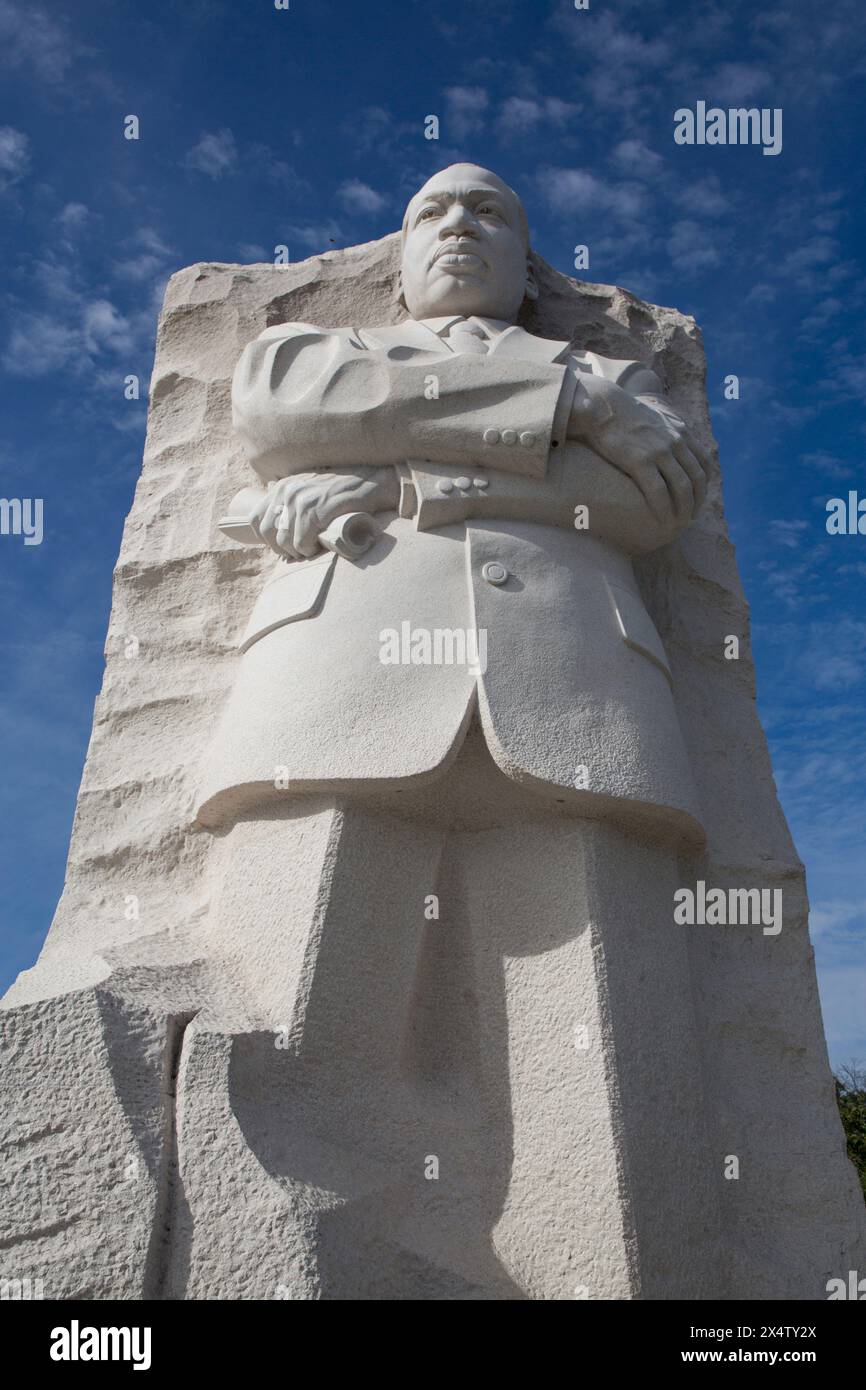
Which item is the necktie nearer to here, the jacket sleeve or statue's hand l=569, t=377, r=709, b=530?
the jacket sleeve

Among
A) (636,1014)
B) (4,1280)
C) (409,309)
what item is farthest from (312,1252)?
(409,309)

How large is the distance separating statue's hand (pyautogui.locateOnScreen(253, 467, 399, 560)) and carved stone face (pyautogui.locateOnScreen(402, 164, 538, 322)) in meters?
0.86

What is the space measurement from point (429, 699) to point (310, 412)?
962 mm

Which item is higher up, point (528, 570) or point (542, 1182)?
point (528, 570)

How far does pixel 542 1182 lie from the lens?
3.24 metres

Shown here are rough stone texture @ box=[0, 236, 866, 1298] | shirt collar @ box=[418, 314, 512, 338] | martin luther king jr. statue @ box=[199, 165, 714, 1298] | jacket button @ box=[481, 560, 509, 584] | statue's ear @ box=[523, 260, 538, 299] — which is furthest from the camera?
statue's ear @ box=[523, 260, 538, 299]

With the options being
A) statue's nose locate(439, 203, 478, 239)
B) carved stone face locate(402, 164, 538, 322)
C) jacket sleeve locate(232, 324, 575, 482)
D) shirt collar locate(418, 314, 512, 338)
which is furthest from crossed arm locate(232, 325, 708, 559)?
statue's nose locate(439, 203, 478, 239)

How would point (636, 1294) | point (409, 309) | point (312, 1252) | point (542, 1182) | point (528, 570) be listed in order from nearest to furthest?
point (312, 1252)
point (636, 1294)
point (542, 1182)
point (528, 570)
point (409, 309)

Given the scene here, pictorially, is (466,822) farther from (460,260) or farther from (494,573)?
(460,260)

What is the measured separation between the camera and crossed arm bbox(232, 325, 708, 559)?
368 cm

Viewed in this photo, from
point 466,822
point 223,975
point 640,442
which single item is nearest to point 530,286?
point 640,442

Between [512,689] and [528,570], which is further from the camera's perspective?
[528,570]

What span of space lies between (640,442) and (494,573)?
607mm

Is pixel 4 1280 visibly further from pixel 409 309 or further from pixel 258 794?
pixel 409 309
